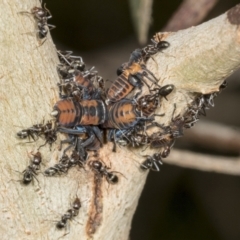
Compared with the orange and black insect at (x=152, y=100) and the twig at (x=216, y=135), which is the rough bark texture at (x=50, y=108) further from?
the twig at (x=216, y=135)

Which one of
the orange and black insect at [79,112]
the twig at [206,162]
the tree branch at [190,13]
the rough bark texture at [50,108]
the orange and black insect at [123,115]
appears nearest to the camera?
the rough bark texture at [50,108]

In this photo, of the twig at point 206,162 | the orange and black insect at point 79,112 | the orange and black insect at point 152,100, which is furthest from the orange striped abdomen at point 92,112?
the twig at point 206,162

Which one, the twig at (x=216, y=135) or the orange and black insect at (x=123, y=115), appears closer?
the orange and black insect at (x=123, y=115)

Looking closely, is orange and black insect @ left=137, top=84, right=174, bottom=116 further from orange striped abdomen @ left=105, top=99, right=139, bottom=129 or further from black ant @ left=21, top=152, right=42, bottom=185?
black ant @ left=21, top=152, right=42, bottom=185

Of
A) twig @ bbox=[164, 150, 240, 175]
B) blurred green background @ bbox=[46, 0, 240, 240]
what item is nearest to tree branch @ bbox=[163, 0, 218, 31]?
twig @ bbox=[164, 150, 240, 175]

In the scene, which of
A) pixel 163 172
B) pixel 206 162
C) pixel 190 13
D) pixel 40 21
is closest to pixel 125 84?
pixel 40 21

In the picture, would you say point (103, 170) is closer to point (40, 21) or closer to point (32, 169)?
point (32, 169)

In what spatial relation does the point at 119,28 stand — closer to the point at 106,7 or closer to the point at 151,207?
the point at 106,7
